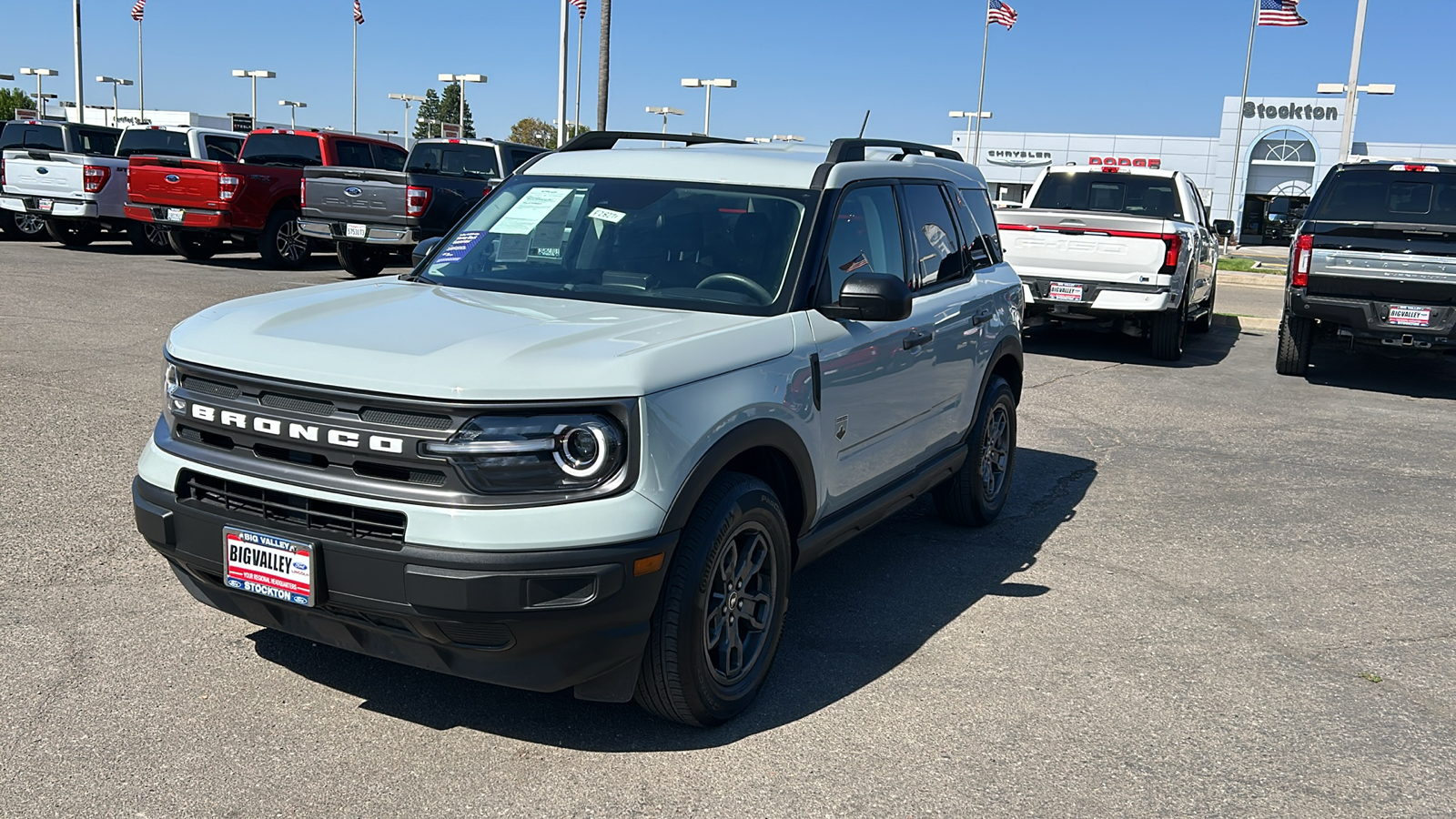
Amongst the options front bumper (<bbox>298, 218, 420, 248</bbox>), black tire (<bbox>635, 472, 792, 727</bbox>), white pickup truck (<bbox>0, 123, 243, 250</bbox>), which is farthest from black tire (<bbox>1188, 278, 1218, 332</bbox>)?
white pickup truck (<bbox>0, 123, 243, 250</bbox>)

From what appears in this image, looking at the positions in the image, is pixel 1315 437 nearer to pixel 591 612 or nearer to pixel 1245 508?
pixel 1245 508

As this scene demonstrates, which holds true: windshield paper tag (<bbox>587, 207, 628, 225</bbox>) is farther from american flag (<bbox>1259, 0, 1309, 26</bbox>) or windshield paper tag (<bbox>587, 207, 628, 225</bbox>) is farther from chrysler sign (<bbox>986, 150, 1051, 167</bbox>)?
chrysler sign (<bbox>986, 150, 1051, 167</bbox>)

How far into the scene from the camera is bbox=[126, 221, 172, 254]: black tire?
2020cm

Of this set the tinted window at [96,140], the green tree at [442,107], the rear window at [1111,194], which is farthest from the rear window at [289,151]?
the green tree at [442,107]

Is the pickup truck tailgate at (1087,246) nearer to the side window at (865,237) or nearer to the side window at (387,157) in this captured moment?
the side window at (865,237)

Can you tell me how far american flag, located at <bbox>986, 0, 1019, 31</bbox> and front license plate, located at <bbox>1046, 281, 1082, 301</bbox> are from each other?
30936mm

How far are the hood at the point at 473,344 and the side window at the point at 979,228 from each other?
2.38 m

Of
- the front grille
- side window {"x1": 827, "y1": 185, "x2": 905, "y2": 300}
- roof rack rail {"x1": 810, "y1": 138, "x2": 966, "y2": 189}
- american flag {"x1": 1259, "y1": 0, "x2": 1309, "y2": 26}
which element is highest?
american flag {"x1": 1259, "y1": 0, "x2": 1309, "y2": 26}

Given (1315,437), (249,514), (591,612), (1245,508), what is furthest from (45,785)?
(1315,437)

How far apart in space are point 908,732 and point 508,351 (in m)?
1.80

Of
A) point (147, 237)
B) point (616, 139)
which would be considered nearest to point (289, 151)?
point (147, 237)

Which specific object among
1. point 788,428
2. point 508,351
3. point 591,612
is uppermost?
point 508,351

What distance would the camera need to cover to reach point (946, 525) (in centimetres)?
663

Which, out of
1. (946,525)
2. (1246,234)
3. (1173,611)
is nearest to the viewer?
(1173,611)
